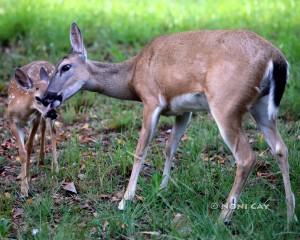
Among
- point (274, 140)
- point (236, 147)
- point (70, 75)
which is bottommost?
point (274, 140)

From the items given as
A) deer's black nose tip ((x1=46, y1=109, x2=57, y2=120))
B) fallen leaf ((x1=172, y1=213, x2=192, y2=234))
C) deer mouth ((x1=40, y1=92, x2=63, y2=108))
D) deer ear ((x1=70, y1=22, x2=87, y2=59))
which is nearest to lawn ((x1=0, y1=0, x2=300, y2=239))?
fallen leaf ((x1=172, y1=213, x2=192, y2=234))

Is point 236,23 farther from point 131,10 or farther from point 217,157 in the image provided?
point 217,157

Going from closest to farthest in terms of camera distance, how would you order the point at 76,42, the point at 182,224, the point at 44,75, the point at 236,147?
the point at 182,224 → the point at 236,147 → the point at 76,42 → the point at 44,75

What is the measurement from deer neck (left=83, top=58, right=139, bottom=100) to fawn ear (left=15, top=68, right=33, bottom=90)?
2.24ft

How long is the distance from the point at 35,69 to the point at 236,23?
166 inches

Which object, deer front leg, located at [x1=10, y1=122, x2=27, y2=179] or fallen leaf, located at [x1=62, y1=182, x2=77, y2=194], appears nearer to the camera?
fallen leaf, located at [x1=62, y1=182, x2=77, y2=194]

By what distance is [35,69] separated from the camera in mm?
7074

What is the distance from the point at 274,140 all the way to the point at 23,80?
2.48 metres

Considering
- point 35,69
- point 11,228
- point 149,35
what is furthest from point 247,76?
point 149,35

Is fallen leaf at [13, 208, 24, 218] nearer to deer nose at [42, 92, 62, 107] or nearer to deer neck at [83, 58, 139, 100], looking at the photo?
deer nose at [42, 92, 62, 107]

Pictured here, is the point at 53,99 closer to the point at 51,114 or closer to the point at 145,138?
the point at 51,114

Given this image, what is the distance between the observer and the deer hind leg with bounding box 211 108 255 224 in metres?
5.33

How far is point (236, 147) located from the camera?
17.7 feet

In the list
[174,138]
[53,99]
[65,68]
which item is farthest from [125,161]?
[65,68]
